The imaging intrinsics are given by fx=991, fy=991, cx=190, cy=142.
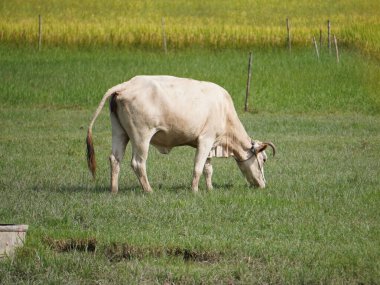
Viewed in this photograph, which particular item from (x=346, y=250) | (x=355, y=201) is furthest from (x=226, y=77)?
(x=346, y=250)

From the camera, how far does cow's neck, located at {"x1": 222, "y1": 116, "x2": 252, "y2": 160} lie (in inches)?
515

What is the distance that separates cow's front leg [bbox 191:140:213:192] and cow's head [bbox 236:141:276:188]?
0.62 meters

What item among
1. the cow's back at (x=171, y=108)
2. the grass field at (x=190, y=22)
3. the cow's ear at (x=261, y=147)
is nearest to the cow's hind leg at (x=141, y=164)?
the cow's back at (x=171, y=108)

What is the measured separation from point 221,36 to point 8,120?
1653 cm

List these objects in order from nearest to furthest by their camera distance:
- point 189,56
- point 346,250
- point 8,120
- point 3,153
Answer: point 346,250
point 3,153
point 8,120
point 189,56

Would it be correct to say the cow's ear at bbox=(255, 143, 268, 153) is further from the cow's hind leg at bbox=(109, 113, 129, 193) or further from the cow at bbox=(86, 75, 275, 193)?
the cow's hind leg at bbox=(109, 113, 129, 193)

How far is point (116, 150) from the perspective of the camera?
40.4ft

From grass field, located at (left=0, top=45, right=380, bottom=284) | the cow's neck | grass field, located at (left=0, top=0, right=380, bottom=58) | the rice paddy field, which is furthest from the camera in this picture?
grass field, located at (left=0, top=0, right=380, bottom=58)

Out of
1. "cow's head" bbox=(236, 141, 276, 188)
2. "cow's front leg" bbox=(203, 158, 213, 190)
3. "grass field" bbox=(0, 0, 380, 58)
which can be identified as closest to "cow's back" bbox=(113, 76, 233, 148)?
"cow's front leg" bbox=(203, 158, 213, 190)

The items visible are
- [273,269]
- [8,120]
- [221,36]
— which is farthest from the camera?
[221,36]

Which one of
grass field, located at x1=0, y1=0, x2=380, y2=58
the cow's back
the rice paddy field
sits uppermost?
the cow's back

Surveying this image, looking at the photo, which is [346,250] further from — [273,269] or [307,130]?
[307,130]

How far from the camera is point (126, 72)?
99.3 ft

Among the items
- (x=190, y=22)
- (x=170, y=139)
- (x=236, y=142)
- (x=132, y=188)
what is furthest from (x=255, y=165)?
(x=190, y=22)
